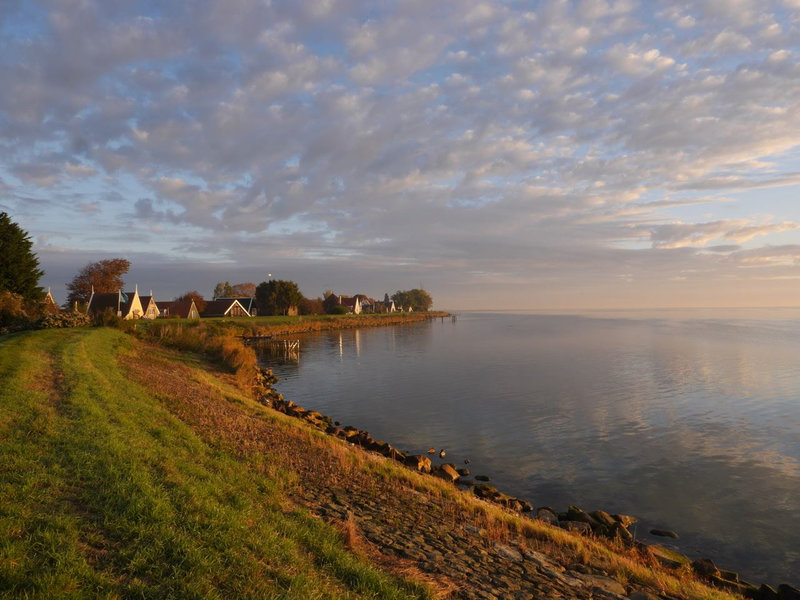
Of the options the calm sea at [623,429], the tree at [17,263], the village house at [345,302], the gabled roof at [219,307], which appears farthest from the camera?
the village house at [345,302]

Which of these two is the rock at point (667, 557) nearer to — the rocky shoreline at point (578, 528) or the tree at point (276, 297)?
the rocky shoreline at point (578, 528)

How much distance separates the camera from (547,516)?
13.5 m

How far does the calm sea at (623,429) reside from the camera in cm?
1424

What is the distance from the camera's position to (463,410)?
91.7ft

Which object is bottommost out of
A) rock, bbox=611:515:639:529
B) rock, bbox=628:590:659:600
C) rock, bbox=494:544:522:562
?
rock, bbox=611:515:639:529

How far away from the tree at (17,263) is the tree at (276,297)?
219ft

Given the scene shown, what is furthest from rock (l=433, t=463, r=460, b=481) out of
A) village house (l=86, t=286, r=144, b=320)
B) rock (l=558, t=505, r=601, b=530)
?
village house (l=86, t=286, r=144, b=320)

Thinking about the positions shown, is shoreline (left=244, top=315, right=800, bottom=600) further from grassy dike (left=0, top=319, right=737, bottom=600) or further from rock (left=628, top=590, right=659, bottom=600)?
rock (left=628, top=590, right=659, bottom=600)

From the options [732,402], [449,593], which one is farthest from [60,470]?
[732,402]

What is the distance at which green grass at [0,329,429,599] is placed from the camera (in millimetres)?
5137

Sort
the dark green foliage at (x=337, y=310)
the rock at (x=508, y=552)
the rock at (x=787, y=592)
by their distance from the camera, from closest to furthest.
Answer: the rock at (x=508, y=552) → the rock at (x=787, y=592) → the dark green foliage at (x=337, y=310)

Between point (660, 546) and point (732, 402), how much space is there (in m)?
22.7

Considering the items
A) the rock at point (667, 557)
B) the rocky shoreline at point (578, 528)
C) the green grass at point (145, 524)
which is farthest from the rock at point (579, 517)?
the green grass at point (145, 524)

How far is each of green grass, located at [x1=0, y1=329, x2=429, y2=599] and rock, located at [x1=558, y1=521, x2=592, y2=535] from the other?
7946mm
